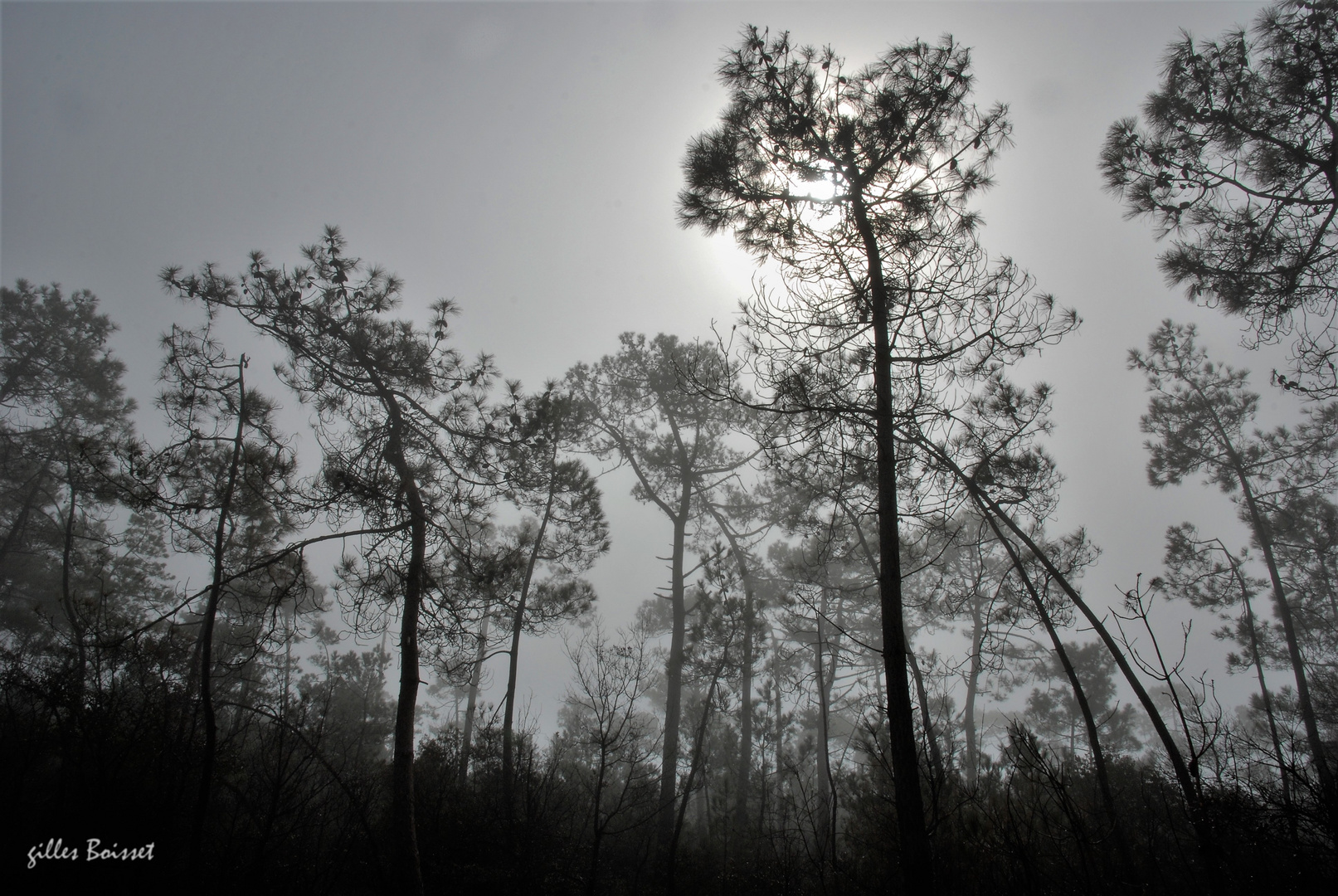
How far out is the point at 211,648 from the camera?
7.12m

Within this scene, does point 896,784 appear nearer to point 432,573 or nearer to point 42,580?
point 432,573

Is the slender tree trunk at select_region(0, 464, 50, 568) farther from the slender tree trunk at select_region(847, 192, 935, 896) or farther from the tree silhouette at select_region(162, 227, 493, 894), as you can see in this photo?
the slender tree trunk at select_region(847, 192, 935, 896)

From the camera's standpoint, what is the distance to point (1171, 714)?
154ft

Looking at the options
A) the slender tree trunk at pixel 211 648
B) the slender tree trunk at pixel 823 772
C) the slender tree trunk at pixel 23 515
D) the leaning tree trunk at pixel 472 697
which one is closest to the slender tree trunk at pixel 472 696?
the leaning tree trunk at pixel 472 697

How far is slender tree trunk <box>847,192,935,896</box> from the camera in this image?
4.42 meters

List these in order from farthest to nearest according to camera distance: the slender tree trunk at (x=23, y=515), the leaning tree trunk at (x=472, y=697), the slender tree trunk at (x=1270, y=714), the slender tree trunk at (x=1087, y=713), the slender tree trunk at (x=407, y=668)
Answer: the slender tree trunk at (x=23, y=515) < the leaning tree trunk at (x=472, y=697) < the slender tree trunk at (x=407, y=668) < the slender tree trunk at (x=1087, y=713) < the slender tree trunk at (x=1270, y=714)

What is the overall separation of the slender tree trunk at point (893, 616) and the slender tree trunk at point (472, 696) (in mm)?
5821

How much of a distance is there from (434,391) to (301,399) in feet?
6.52

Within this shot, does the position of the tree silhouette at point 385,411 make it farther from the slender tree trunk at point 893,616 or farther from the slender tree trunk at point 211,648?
the slender tree trunk at point 893,616

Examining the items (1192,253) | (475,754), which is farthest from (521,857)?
(1192,253)

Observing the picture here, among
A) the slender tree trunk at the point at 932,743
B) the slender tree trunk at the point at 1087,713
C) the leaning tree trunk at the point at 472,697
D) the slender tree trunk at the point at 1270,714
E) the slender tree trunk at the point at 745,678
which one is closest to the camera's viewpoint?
the slender tree trunk at the point at 1270,714

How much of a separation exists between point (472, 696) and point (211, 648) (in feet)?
58.7

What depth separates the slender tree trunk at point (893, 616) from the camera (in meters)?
4.42

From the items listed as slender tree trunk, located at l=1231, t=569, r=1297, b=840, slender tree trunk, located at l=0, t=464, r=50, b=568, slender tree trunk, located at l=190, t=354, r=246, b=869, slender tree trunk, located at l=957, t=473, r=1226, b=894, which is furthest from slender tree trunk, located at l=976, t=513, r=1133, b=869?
slender tree trunk, located at l=0, t=464, r=50, b=568
